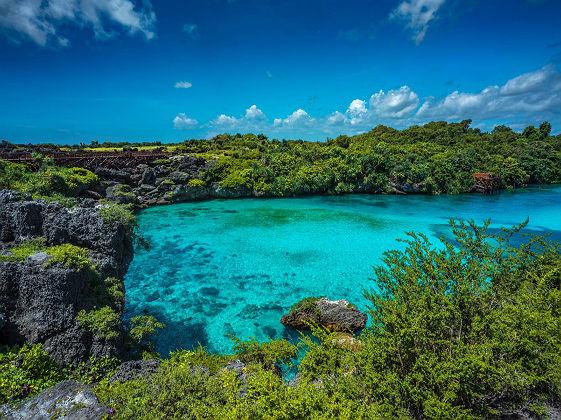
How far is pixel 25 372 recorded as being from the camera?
6.83m

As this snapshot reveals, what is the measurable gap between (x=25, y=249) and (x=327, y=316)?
13.5m

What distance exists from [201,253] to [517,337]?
22.4m

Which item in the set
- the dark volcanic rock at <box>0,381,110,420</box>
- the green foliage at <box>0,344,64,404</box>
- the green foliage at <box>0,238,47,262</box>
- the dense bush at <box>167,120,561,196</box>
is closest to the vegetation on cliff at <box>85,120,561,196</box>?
the dense bush at <box>167,120,561,196</box>

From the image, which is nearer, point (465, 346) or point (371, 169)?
point (465, 346)

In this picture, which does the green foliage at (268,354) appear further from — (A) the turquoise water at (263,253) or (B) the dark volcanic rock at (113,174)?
(B) the dark volcanic rock at (113,174)

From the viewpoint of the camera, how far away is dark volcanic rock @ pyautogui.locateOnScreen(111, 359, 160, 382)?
7.73m

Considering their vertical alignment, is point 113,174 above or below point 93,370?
above

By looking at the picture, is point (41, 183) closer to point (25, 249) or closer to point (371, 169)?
point (25, 249)

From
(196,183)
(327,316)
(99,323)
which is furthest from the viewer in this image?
(196,183)

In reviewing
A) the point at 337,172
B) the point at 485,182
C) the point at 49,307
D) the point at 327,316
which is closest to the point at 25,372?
the point at 49,307

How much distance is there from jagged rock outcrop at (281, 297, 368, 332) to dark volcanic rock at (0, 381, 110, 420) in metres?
9.76

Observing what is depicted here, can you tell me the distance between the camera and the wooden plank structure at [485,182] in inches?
2062

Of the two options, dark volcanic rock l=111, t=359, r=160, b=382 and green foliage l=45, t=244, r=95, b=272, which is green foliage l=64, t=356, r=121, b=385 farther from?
green foliage l=45, t=244, r=95, b=272

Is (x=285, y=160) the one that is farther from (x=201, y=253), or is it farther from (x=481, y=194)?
(x=481, y=194)
